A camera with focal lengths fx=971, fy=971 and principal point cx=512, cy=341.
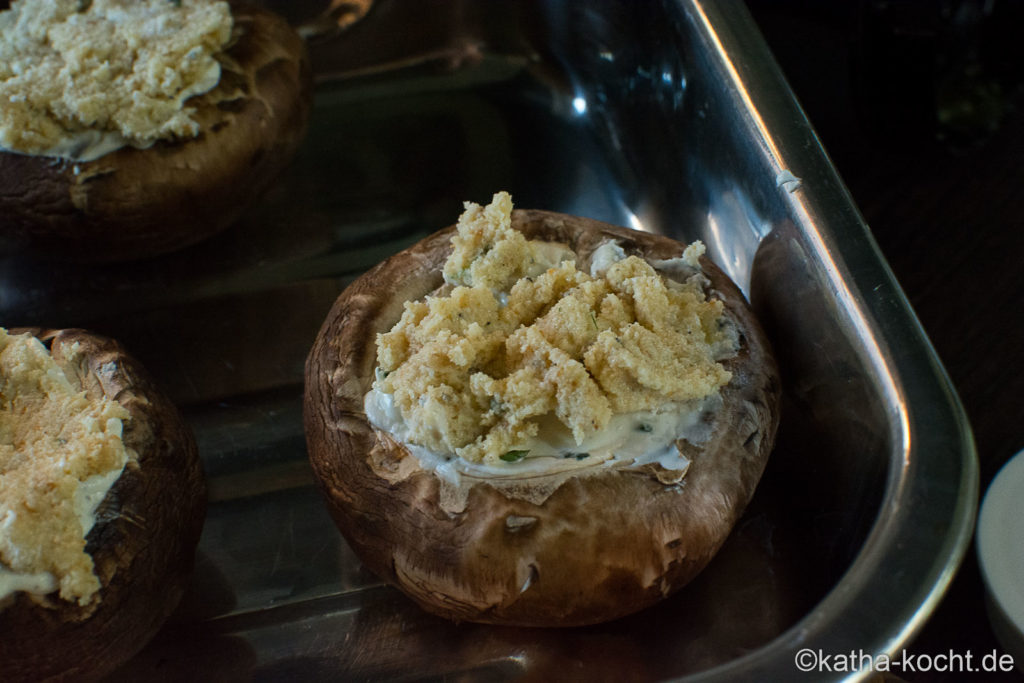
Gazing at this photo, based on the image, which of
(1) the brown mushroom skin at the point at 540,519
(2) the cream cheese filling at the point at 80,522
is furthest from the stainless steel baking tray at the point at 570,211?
(2) the cream cheese filling at the point at 80,522

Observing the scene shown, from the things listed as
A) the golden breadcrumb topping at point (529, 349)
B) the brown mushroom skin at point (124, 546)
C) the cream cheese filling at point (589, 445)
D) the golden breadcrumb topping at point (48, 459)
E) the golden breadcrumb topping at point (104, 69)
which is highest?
the golden breadcrumb topping at point (104, 69)

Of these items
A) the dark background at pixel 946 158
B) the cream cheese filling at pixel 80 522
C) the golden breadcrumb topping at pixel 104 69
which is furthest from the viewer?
the dark background at pixel 946 158

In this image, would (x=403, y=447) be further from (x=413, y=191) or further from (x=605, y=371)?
(x=413, y=191)

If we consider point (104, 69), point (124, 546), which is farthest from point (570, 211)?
point (124, 546)

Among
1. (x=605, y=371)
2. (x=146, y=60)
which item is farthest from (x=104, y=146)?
(x=605, y=371)

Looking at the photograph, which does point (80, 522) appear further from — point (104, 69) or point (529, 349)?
point (104, 69)

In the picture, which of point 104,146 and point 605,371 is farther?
point 104,146

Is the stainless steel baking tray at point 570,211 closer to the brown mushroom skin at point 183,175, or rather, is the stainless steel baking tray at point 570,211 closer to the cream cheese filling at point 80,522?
the brown mushroom skin at point 183,175
